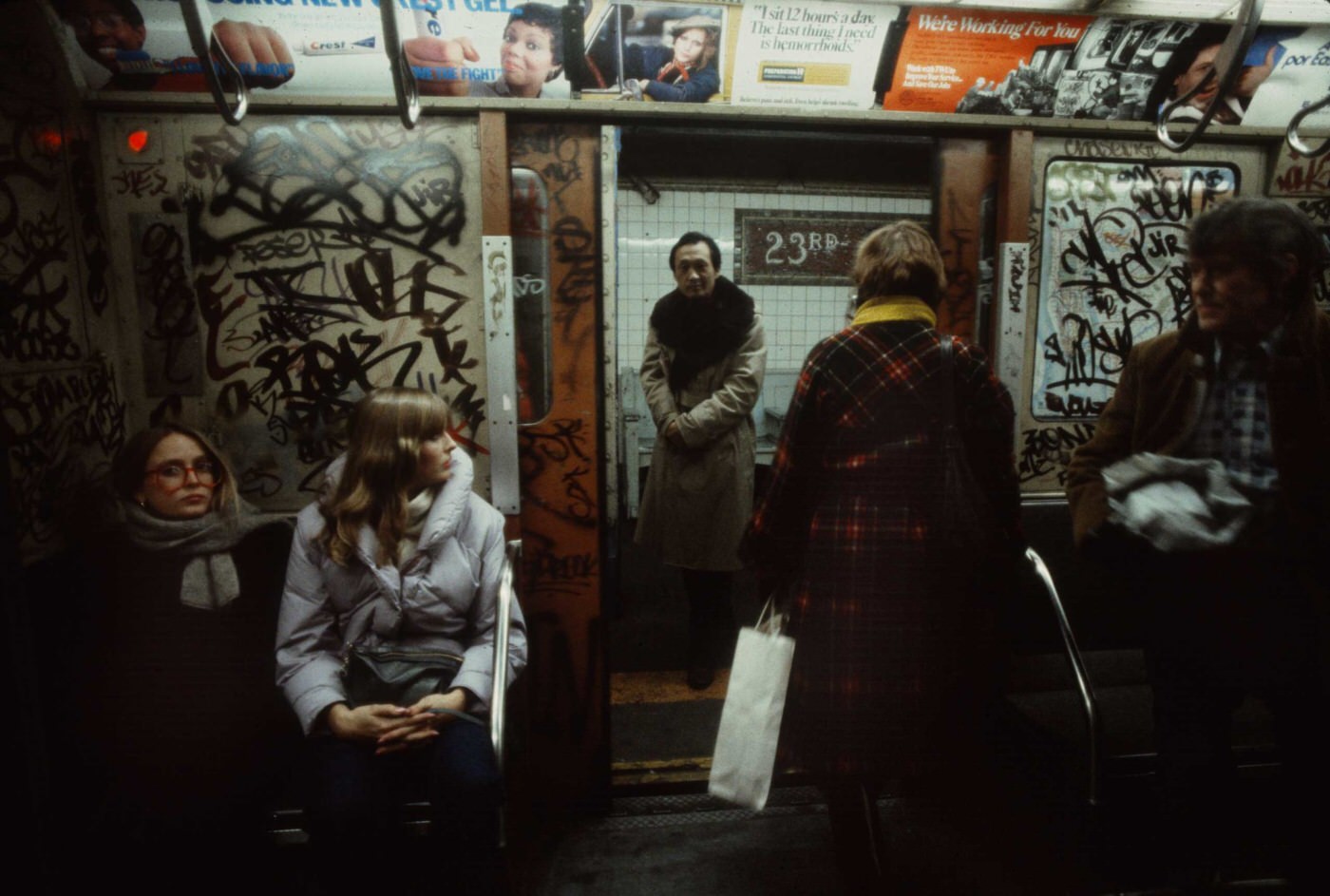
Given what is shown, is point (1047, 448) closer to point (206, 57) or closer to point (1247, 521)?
point (1247, 521)

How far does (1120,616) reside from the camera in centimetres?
340

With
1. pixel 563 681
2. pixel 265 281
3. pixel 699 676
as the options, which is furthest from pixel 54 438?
pixel 699 676

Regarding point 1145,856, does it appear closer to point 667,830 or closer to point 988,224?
point 667,830

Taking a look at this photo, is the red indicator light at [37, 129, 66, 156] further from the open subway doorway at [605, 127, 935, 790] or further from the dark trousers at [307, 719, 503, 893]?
the open subway doorway at [605, 127, 935, 790]

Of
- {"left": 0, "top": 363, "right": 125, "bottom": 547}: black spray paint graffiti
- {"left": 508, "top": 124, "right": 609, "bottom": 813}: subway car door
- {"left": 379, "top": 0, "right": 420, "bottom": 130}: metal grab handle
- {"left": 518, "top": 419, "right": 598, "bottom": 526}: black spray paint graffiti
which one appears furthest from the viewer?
{"left": 518, "top": 419, "right": 598, "bottom": 526}: black spray paint graffiti

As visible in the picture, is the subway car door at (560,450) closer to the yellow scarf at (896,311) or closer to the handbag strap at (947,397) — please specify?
the yellow scarf at (896,311)

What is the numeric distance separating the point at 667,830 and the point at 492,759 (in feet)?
3.83

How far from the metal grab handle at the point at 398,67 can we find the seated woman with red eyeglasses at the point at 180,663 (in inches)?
50.1

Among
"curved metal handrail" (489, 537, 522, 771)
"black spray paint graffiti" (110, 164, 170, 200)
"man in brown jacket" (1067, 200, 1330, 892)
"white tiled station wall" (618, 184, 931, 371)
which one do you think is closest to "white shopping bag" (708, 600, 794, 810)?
"curved metal handrail" (489, 537, 522, 771)

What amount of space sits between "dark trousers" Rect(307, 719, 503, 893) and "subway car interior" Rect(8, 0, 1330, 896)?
58mm

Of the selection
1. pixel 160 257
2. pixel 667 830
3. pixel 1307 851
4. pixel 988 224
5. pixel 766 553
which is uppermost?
pixel 988 224

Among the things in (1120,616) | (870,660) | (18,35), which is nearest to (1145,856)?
(1120,616)

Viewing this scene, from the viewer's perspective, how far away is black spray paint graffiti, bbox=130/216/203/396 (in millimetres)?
2646

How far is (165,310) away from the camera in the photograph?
A: 2682mm
